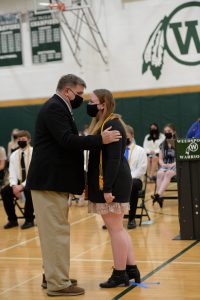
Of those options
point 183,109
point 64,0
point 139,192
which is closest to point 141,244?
point 139,192

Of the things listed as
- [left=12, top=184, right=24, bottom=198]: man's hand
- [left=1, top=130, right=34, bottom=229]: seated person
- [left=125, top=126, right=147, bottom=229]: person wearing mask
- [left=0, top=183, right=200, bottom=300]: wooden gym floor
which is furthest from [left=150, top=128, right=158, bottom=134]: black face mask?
[left=12, top=184, right=24, bottom=198]: man's hand

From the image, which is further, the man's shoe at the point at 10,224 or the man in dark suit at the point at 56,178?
the man's shoe at the point at 10,224

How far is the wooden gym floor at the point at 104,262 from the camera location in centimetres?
520

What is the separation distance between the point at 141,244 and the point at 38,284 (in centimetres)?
221

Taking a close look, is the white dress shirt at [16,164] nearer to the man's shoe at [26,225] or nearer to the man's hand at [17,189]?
the man's hand at [17,189]

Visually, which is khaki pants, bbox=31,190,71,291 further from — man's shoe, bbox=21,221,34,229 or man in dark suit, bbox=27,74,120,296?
man's shoe, bbox=21,221,34,229

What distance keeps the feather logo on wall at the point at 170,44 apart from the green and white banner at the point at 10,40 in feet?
14.5

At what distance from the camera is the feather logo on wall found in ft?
55.2

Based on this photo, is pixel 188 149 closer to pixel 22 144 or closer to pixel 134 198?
pixel 134 198

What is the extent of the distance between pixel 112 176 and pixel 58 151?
0.52 metres

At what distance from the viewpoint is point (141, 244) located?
7.55 meters

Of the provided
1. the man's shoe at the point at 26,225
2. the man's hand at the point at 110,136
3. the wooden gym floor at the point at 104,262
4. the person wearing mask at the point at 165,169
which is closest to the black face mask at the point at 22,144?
the man's shoe at the point at 26,225

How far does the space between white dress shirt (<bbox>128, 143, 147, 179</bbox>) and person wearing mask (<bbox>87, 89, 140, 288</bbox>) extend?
3.64 m

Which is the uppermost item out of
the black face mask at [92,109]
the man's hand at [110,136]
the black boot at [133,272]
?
→ the black face mask at [92,109]
